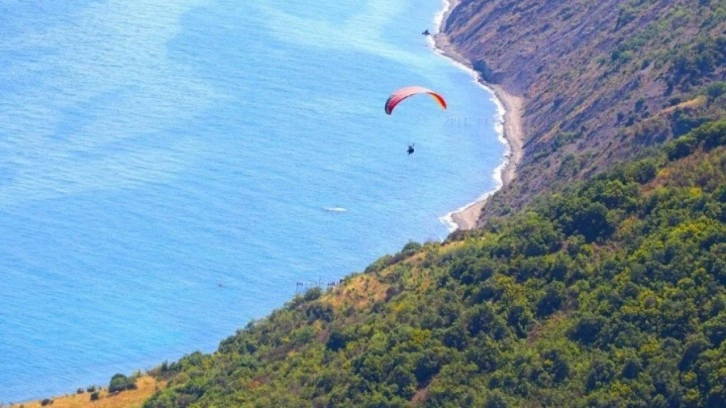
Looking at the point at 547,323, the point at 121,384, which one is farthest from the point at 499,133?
the point at 547,323

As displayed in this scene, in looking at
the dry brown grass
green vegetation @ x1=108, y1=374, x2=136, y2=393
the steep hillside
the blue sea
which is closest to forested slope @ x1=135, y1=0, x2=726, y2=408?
the dry brown grass

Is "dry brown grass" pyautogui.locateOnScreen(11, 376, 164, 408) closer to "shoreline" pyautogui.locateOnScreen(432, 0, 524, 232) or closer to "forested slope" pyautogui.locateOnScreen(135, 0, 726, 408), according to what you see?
"forested slope" pyautogui.locateOnScreen(135, 0, 726, 408)

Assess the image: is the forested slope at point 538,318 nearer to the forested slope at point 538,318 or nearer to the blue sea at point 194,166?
the forested slope at point 538,318

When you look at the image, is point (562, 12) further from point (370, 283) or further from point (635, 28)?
point (370, 283)

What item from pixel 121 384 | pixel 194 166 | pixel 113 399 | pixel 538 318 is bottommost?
pixel 538 318

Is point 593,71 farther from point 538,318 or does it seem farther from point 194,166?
point 538,318

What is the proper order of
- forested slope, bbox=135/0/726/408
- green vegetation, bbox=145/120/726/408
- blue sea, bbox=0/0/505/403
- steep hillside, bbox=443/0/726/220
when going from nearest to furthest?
1. green vegetation, bbox=145/120/726/408
2. forested slope, bbox=135/0/726/408
3. blue sea, bbox=0/0/505/403
4. steep hillside, bbox=443/0/726/220

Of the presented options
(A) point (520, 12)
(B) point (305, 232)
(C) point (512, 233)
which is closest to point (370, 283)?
(C) point (512, 233)
